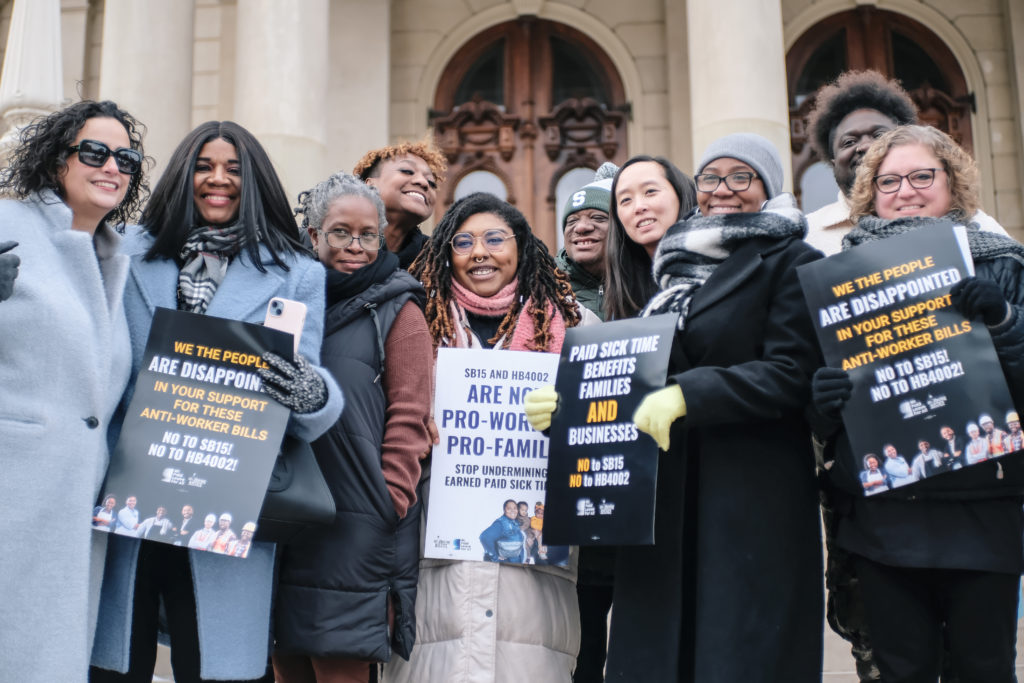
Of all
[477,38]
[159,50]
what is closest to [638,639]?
[159,50]

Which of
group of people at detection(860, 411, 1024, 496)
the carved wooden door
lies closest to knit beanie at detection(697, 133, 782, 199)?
group of people at detection(860, 411, 1024, 496)

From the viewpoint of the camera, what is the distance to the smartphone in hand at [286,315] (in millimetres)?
3008

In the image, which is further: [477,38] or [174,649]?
[477,38]

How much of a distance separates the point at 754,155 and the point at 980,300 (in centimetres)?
77

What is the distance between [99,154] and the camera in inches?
117

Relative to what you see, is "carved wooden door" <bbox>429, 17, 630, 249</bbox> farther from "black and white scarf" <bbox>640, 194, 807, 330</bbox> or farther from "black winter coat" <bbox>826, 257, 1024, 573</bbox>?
"black winter coat" <bbox>826, 257, 1024, 573</bbox>

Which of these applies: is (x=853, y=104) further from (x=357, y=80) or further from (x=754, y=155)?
(x=357, y=80)

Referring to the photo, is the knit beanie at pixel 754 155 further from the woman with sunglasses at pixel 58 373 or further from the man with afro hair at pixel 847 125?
the woman with sunglasses at pixel 58 373

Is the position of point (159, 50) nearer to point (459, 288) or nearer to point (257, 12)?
point (257, 12)

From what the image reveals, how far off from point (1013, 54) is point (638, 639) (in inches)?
367

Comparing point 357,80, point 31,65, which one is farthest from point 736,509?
point 357,80

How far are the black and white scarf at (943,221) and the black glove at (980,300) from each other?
0.21 meters

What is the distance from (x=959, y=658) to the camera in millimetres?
2826

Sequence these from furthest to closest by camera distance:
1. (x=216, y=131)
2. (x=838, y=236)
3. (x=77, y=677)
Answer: (x=838, y=236)
(x=216, y=131)
(x=77, y=677)
